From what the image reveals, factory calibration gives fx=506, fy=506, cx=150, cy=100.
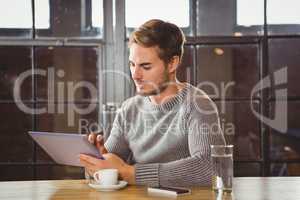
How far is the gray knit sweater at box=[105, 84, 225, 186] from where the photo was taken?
1792 mm

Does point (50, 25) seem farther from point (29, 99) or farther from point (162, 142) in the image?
point (162, 142)

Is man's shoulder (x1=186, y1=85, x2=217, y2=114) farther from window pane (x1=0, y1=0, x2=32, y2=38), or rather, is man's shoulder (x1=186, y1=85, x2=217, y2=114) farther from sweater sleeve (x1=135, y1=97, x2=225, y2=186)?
window pane (x1=0, y1=0, x2=32, y2=38)

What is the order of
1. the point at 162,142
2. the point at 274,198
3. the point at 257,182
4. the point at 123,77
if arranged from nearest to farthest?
the point at 274,198 → the point at 257,182 → the point at 162,142 → the point at 123,77

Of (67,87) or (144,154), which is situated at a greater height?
(67,87)

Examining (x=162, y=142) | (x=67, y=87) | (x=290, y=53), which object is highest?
(x=290, y=53)

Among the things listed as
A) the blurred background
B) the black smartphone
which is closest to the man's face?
the black smartphone

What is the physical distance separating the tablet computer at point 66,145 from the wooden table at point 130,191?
10cm

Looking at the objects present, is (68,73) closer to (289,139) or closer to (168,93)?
(168,93)

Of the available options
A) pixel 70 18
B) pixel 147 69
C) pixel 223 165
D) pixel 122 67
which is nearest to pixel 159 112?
pixel 147 69

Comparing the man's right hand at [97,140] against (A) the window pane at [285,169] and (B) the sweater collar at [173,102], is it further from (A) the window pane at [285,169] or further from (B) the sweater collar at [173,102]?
(A) the window pane at [285,169]

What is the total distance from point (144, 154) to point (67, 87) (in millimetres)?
1274

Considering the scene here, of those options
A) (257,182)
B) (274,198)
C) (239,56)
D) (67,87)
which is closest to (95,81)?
(67,87)

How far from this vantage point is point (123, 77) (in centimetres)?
317

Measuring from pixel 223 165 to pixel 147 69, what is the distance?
0.64 m
